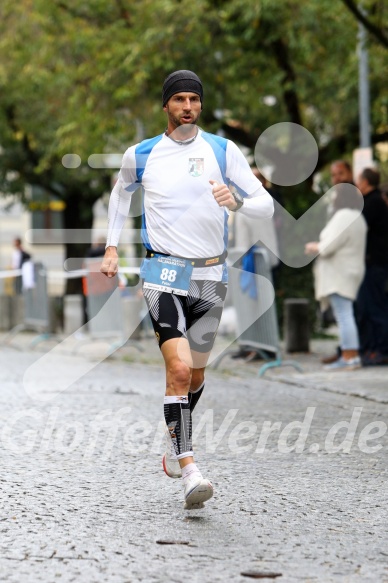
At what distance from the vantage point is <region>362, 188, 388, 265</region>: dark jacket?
1257cm

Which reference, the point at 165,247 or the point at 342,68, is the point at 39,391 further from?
the point at 342,68

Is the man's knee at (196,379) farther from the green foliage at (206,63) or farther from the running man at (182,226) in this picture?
the green foliage at (206,63)

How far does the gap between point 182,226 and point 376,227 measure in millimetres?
6765

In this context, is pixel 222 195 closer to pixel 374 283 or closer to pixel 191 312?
pixel 191 312

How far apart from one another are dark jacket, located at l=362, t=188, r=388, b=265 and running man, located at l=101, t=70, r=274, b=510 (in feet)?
21.1

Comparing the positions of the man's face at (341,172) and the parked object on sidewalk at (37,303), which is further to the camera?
the parked object on sidewalk at (37,303)

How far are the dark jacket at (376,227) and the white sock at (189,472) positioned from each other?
7.00 metres

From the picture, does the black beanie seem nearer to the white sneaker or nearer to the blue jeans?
the white sneaker

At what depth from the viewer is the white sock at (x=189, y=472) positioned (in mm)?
5852

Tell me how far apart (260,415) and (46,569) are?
4825 mm

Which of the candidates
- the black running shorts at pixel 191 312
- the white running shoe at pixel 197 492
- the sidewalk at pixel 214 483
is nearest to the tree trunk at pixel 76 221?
the sidewalk at pixel 214 483

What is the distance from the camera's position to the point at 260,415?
9.45m

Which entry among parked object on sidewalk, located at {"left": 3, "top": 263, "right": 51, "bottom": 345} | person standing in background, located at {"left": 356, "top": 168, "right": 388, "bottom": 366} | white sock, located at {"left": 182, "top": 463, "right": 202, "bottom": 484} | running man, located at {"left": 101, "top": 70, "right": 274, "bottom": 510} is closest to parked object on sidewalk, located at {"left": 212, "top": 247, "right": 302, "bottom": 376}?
person standing in background, located at {"left": 356, "top": 168, "right": 388, "bottom": 366}

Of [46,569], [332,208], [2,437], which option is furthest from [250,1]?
[46,569]
